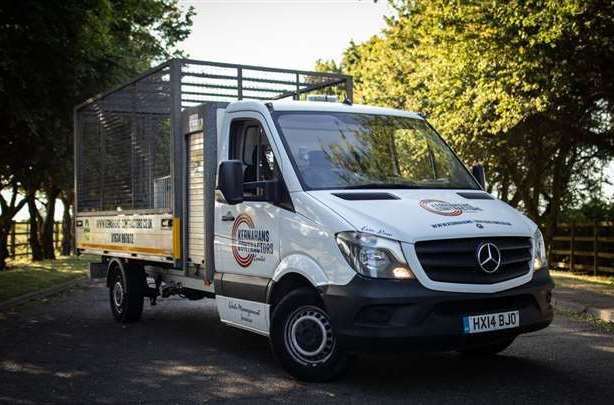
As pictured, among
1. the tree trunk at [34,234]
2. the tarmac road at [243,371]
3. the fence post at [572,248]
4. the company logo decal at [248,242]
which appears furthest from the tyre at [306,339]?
the tree trunk at [34,234]

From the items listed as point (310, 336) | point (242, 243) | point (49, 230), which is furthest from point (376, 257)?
point (49, 230)

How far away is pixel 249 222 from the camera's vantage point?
8.05 metres

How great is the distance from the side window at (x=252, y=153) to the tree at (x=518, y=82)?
7.95m

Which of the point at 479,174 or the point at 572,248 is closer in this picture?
the point at 479,174

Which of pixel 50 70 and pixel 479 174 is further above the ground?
pixel 50 70

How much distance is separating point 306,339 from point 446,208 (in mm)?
1628

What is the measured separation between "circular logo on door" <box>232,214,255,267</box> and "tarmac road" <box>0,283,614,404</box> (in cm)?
103

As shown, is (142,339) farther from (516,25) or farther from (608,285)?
(608,285)

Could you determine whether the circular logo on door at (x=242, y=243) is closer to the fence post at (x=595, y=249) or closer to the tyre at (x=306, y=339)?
the tyre at (x=306, y=339)

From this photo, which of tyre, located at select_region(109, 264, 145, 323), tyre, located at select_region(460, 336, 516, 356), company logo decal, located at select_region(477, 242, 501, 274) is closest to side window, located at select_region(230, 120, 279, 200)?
company logo decal, located at select_region(477, 242, 501, 274)

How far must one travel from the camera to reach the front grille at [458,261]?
6633 millimetres

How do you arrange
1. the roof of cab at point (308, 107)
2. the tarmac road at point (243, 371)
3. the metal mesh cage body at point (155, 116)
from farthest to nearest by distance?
the metal mesh cage body at point (155, 116)
the roof of cab at point (308, 107)
the tarmac road at point (243, 371)

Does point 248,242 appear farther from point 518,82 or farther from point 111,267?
point 518,82

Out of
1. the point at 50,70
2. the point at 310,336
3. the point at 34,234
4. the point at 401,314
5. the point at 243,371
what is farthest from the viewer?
the point at 34,234
